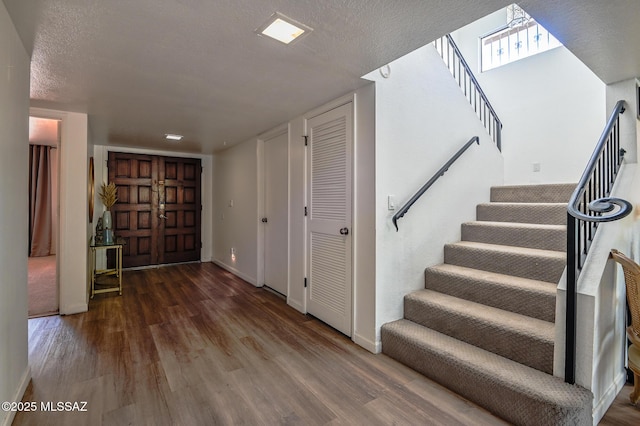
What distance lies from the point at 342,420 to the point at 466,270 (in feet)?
5.58

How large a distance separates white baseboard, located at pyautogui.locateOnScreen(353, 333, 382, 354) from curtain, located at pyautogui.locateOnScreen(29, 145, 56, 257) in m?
7.24

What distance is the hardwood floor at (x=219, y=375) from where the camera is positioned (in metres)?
1.80

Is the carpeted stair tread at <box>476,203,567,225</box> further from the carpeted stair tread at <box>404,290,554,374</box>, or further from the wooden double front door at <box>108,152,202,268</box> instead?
the wooden double front door at <box>108,152,202,268</box>

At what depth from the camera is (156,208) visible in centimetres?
590

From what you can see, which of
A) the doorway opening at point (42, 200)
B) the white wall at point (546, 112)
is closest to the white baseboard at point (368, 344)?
the white wall at point (546, 112)

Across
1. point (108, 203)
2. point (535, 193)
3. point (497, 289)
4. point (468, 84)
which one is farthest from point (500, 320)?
point (108, 203)

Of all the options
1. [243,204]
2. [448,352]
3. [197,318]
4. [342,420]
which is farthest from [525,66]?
[197,318]

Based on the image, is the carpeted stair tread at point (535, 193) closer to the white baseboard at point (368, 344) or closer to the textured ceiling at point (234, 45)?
the textured ceiling at point (234, 45)

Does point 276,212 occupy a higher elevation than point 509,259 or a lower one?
higher

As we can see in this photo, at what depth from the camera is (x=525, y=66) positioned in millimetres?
4262

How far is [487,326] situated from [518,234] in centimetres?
114

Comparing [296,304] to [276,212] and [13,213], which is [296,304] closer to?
[276,212]

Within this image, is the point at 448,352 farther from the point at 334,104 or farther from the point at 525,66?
the point at 525,66

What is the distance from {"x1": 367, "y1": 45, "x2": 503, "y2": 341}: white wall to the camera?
2.60m
